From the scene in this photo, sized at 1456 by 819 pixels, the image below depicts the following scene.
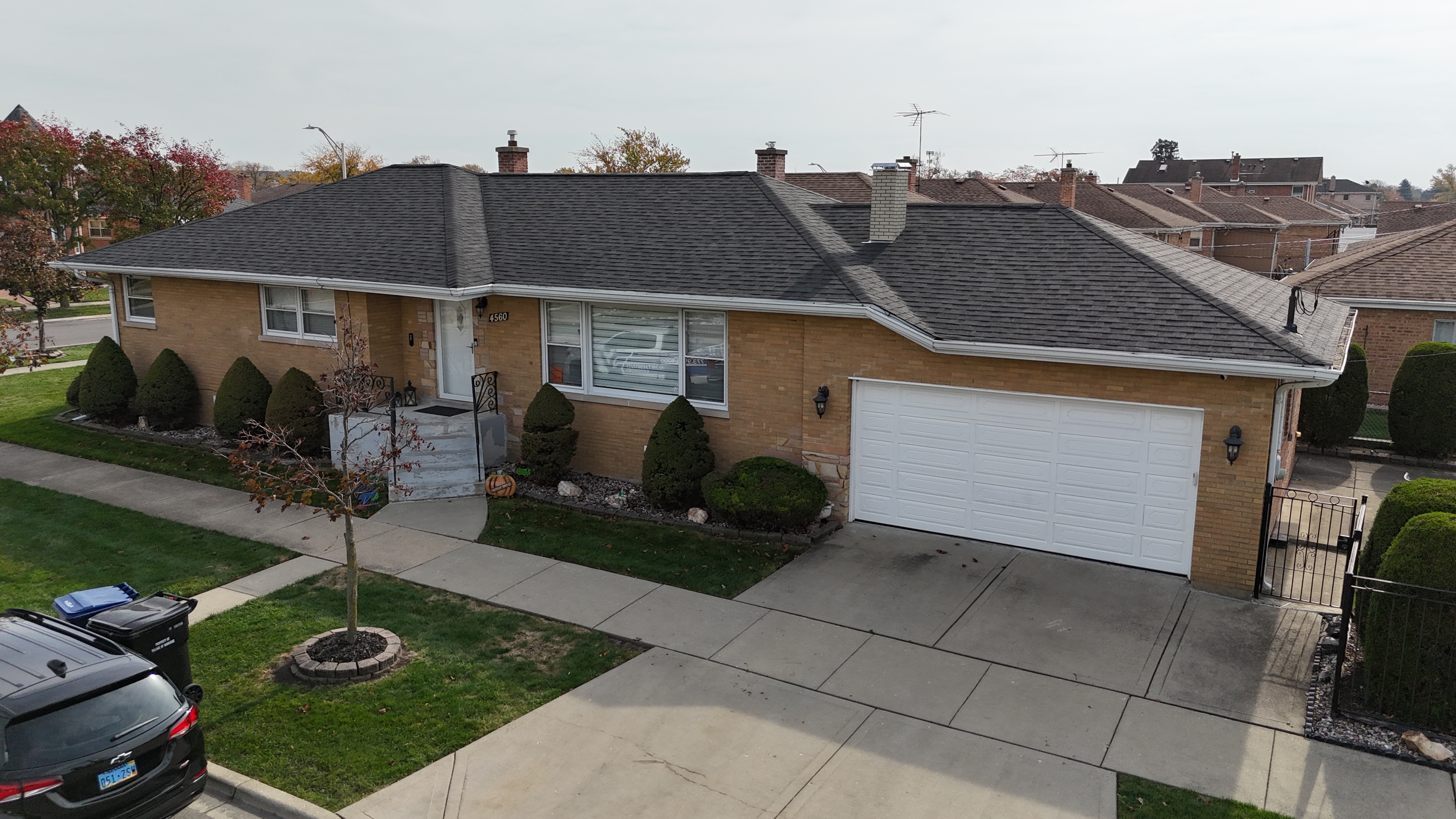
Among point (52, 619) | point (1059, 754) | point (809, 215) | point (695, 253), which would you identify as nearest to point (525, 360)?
point (695, 253)

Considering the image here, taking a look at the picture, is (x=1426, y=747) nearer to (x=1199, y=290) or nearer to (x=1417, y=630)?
(x=1417, y=630)

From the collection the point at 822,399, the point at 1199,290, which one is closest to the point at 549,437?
the point at 822,399

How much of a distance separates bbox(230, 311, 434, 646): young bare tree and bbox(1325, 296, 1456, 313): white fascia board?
2051 cm

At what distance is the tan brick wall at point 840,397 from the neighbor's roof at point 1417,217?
1665 inches

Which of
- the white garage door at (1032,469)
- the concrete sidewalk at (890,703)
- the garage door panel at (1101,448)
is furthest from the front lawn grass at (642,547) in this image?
the garage door panel at (1101,448)

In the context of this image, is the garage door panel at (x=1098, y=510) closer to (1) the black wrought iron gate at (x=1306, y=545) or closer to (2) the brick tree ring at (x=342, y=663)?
(1) the black wrought iron gate at (x=1306, y=545)

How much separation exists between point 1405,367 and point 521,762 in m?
17.3

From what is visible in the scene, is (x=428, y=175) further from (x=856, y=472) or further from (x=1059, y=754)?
(x=1059, y=754)

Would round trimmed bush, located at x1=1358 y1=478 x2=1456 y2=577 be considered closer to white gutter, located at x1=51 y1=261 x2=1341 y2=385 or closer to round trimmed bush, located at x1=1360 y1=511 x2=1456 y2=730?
round trimmed bush, located at x1=1360 y1=511 x2=1456 y2=730

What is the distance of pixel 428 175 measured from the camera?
1966 cm

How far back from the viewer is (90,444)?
17812 millimetres

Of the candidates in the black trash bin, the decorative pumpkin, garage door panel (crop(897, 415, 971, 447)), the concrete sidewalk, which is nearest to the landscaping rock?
the concrete sidewalk

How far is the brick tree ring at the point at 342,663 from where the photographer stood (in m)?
9.23

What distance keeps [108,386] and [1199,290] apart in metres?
18.7
